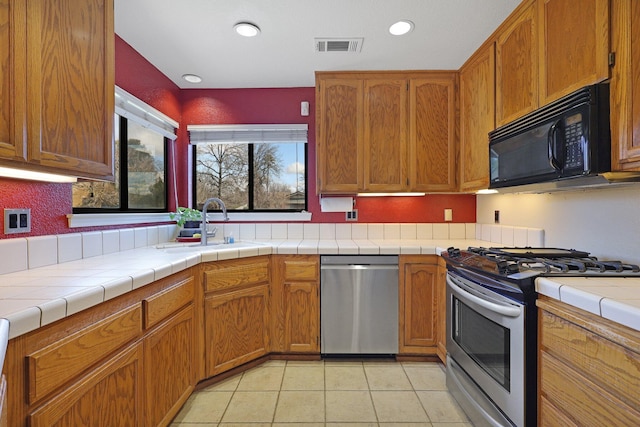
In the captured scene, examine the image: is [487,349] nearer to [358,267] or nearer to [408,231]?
[358,267]

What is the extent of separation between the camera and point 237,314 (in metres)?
2.11

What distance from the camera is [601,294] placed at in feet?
3.32

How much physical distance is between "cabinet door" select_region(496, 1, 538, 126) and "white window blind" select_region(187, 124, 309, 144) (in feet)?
5.26

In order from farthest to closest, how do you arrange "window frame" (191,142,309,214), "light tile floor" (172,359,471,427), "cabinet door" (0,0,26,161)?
"window frame" (191,142,309,214), "light tile floor" (172,359,471,427), "cabinet door" (0,0,26,161)

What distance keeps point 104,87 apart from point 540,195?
2.60m

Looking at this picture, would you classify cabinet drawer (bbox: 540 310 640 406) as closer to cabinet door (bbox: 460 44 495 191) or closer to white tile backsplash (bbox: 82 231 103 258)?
cabinet door (bbox: 460 44 495 191)

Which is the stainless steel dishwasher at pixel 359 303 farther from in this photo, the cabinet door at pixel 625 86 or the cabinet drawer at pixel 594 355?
the cabinet door at pixel 625 86

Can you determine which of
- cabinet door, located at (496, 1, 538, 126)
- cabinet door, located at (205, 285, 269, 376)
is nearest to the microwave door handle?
cabinet door, located at (496, 1, 538, 126)

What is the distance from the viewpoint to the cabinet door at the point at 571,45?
1265 mm

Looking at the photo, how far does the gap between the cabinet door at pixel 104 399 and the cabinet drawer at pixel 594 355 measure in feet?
5.52

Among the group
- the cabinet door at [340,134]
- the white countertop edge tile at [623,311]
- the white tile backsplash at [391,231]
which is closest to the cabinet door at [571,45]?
the white countertop edge tile at [623,311]

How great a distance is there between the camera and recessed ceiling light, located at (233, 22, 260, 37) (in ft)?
6.27

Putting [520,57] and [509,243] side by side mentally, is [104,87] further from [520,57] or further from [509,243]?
[509,243]

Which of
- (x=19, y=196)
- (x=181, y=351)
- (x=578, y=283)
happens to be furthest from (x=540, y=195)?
(x=19, y=196)
